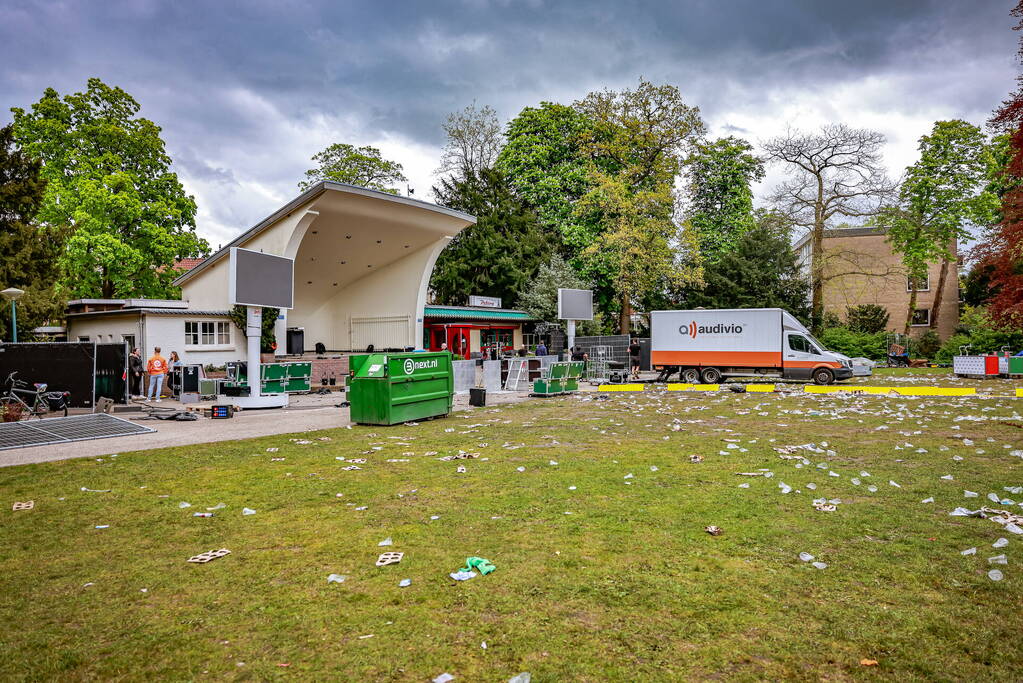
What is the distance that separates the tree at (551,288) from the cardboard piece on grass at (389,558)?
114 ft

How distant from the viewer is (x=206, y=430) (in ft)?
41.0

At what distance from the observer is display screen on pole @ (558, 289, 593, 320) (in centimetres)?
2769

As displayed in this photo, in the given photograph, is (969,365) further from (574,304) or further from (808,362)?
(574,304)

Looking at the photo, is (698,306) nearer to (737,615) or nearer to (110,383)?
(110,383)

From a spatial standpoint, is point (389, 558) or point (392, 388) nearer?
point (389, 558)

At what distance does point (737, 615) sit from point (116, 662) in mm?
3457

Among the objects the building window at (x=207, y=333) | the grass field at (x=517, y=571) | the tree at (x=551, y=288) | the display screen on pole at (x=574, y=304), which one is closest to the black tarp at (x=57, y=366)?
the grass field at (x=517, y=571)

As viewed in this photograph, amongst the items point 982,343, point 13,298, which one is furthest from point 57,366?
point 982,343

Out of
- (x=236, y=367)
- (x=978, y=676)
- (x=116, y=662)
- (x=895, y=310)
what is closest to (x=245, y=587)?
(x=116, y=662)

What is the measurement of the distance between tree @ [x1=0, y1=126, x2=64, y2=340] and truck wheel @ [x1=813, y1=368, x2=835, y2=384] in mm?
28568

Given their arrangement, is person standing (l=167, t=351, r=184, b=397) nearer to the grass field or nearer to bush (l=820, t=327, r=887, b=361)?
the grass field

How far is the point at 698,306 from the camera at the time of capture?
131 feet

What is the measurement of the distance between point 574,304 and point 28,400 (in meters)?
20.2

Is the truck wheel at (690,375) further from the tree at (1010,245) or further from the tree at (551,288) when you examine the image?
the tree at (1010,245)
